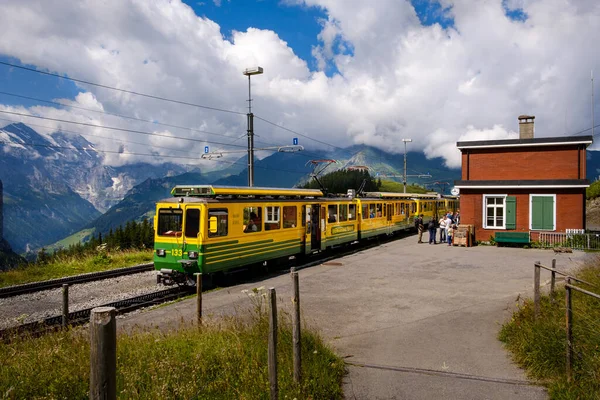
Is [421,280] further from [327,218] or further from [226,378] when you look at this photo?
[226,378]

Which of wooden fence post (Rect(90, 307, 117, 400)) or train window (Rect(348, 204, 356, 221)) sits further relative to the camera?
train window (Rect(348, 204, 356, 221))

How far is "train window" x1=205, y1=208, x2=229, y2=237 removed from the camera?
13289mm

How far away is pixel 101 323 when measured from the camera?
2594 mm

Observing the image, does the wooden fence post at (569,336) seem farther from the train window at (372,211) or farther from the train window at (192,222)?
the train window at (372,211)

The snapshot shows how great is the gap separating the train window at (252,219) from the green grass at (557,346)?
28.9ft

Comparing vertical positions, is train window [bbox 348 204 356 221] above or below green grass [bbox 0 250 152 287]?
above

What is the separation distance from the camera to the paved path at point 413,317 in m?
6.10

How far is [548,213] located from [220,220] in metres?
18.4

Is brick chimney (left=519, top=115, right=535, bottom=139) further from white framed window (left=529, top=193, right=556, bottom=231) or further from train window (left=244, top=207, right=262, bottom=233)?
train window (left=244, top=207, right=262, bottom=233)

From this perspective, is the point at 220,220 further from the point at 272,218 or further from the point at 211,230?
the point at 272,218

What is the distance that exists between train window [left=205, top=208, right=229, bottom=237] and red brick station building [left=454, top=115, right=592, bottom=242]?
15697mm

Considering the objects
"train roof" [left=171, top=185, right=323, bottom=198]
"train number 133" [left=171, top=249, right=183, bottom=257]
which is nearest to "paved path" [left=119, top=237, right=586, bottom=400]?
"train number 133" [left=171, top=249, right=183, bottom=257]

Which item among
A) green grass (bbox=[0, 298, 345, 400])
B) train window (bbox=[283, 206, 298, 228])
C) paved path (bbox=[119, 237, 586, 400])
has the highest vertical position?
train window (bbox=[283, 206, 298, 228])

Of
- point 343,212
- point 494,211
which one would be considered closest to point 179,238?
point 343,212
